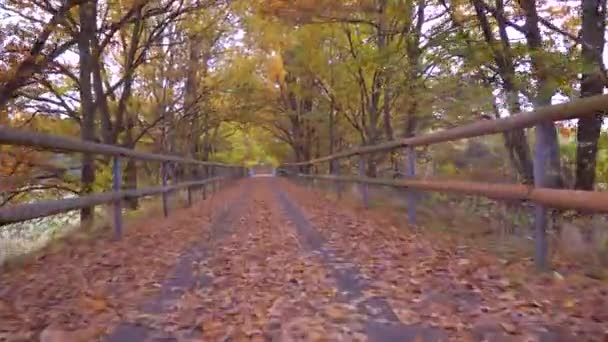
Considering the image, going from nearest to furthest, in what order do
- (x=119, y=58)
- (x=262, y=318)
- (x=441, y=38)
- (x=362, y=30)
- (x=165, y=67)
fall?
(x=262, y=318) → (x=441, y=38) → (x=362, y=30) → (x=119, y=58) → (x=165, y=67)

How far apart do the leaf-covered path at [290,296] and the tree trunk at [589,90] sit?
221 cm

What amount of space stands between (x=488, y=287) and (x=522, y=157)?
2641 millimetres

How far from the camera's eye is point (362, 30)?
40.5 ft

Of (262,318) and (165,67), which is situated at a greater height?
(165,67)

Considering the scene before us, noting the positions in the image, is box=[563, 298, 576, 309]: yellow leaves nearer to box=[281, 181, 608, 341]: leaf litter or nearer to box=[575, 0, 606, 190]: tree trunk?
box=[281, 181, 608, 341]: leaf litter

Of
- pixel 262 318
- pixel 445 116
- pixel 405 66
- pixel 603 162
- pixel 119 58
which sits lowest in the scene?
pixel 262 318

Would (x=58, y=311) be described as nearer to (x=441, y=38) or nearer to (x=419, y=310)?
(x=419, y=310)

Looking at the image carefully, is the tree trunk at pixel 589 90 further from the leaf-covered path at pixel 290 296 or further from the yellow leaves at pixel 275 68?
the yellow leaves at pixel 275 68

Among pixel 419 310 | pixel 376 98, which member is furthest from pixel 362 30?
pixel 419 310

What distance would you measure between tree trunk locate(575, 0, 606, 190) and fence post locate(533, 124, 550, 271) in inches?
104

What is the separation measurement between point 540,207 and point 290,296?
151 centimetres

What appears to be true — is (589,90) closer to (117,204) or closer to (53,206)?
(117,204)

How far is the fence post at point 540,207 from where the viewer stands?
9.86 ft

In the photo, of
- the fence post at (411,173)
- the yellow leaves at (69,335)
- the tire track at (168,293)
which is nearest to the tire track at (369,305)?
the tire track at (168,293)
